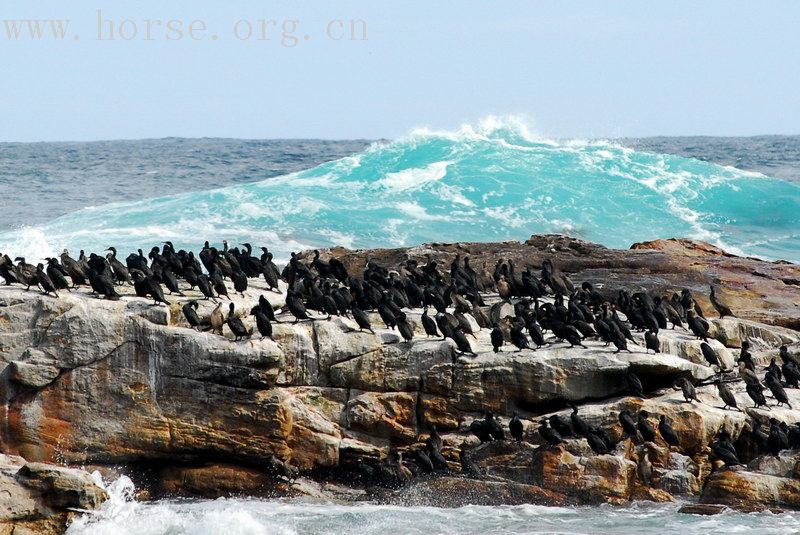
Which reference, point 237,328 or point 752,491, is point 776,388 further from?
point 237,328

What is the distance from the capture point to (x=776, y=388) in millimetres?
18750

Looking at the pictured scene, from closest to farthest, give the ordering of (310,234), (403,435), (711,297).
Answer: (403,435) < (711,297) < (310,234)

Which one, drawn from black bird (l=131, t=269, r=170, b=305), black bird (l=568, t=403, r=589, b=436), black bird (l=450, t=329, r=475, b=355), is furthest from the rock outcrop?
black bird (l=568, t=403, r=589, b=436)

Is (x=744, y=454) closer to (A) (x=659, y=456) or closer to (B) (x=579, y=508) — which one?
(A) (x=659, y=456)

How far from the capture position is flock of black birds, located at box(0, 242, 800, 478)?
59.3 ft

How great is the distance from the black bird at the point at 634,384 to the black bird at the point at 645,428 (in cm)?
48

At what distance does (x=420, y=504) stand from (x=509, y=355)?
9.08 feet

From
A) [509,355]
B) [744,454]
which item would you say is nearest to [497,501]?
[509,355]

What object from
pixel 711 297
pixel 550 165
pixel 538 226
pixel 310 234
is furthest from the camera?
pixel 550 165

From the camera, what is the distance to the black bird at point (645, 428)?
1780 cm

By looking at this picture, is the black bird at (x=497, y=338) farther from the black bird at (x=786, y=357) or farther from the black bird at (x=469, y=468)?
the black bird at (x=786, y=357)

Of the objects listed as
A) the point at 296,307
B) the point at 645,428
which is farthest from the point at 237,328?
the point at 645,428

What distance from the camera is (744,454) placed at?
18.4 m

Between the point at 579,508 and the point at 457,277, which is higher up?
the point at 457,277
